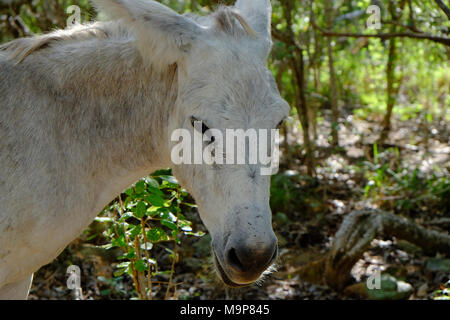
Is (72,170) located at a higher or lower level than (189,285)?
higher

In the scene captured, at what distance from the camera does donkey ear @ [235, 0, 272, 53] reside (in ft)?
8.86

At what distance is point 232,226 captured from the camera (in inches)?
84.6

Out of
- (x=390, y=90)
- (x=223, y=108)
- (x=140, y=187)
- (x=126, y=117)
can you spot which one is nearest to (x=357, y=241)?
(x=140, y=187)

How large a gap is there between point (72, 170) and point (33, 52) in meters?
0.75

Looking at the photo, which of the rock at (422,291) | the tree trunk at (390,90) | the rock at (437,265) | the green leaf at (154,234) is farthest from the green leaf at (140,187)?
the tree trunk at (390,90)

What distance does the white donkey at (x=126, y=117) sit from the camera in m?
2.24

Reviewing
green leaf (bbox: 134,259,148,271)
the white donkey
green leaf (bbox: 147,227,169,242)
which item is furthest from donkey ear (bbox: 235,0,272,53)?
green leaf (bbox: 134,259,148,271)

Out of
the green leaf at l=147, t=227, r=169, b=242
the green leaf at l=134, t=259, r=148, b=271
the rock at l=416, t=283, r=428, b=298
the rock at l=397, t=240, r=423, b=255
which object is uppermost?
the green leaf at l=147, t=227, r=169, b=242

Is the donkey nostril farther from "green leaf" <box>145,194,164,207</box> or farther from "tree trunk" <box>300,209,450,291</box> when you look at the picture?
"tree trunk" <box>300,209,450,291</box>

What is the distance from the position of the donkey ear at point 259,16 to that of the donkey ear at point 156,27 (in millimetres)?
365
